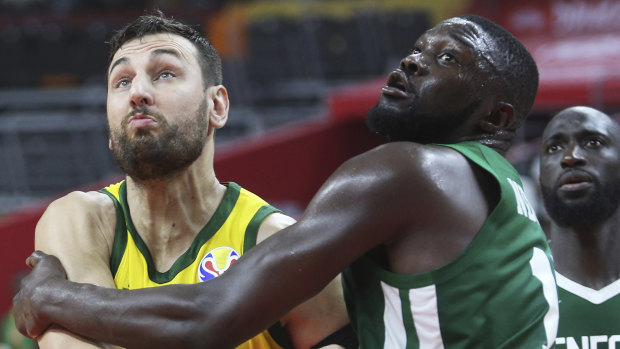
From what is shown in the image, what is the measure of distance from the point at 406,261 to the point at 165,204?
881mm

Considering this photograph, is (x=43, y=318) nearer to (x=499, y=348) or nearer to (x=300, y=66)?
(x=499, y=348)

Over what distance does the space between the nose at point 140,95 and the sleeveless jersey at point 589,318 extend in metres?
1.91

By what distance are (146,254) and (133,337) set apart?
0.55 metres

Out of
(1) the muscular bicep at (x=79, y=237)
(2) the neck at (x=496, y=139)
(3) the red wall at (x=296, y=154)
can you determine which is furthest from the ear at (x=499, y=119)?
(3) the red wall at (x=296, y=154)

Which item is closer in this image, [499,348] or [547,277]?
[499,348]

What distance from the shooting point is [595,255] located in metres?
3.69

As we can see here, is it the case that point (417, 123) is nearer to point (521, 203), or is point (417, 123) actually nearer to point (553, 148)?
point (521, 203)

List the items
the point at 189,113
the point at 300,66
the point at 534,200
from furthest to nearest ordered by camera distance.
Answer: the point at 300,66, the point at 534,200, the point at 189,113

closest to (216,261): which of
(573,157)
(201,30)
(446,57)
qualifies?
(446,57)

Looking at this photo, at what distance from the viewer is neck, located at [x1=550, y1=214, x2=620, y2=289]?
12.1 ft

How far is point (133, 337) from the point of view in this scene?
2328 millimetres

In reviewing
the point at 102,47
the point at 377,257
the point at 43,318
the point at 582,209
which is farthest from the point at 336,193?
the point at 102,47

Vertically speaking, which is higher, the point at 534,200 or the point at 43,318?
the point at 43,318

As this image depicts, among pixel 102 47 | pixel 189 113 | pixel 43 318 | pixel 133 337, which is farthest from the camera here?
pixel 102 47
